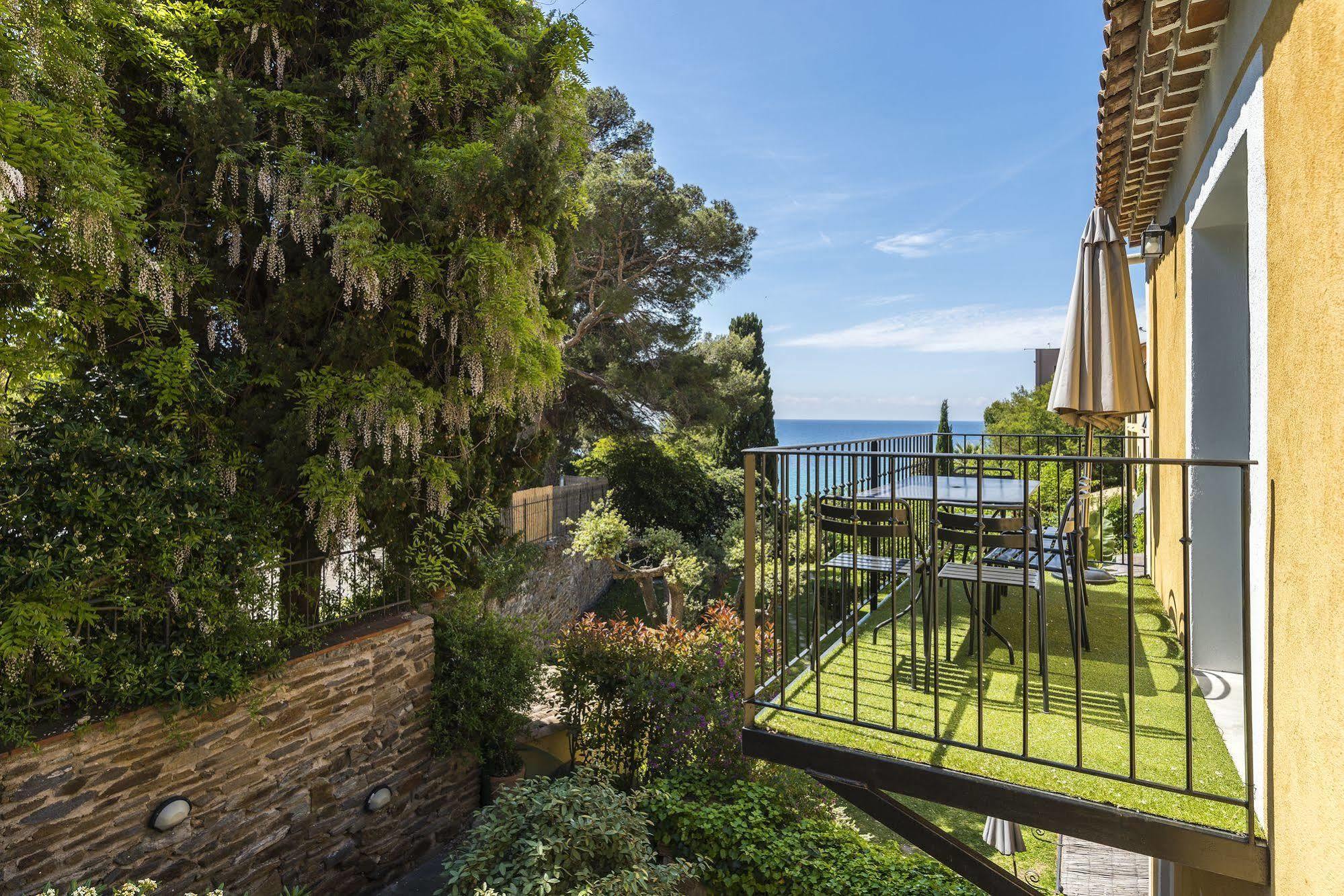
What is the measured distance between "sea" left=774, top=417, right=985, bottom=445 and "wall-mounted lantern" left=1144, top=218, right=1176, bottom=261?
99.6 metres

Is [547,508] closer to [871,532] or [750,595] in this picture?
[871,532]

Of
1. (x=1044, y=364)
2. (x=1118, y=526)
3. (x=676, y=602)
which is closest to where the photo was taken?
(x=1118, y=526)

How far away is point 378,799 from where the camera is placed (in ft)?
16.9

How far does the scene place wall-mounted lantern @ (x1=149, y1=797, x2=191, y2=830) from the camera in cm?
379

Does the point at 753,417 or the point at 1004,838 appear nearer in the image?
the point at 1004,838

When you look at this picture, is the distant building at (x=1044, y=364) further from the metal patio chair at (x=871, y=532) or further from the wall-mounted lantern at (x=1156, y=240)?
the metal patio chair at (x=871, y=532)

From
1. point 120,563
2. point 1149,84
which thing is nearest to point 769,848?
point 120,563

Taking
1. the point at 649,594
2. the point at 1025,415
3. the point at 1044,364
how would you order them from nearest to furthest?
1. the point at 649,594
2. the point at 1025,415
3. the point at 1044,364

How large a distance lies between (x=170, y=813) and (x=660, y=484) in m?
10.8

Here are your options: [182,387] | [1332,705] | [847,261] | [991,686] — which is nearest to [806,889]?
[991,686]

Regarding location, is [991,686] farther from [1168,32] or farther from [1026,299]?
[1026,299]

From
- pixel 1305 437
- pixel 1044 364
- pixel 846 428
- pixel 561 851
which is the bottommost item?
pixel 561 851

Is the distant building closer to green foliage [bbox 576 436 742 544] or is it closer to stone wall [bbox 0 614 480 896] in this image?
green foliage [bbox 576 436 742 544]

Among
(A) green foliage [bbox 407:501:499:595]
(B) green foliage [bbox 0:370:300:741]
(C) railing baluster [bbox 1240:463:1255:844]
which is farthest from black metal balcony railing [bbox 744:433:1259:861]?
(B) green foliage [bbox 0:370:300:741]
